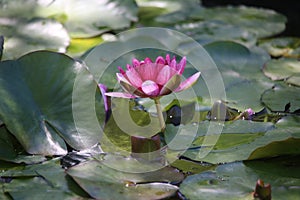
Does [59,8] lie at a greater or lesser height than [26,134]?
greater

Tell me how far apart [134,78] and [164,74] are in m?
0.07

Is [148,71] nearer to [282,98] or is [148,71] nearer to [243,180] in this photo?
[243,180]

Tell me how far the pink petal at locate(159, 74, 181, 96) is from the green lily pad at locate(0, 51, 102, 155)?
0.20 metres

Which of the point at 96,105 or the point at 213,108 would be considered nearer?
the point at 96,105

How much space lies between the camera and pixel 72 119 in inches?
51.0

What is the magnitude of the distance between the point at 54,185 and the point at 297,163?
1.73 ft

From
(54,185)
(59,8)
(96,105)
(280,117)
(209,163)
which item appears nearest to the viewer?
(54,185)

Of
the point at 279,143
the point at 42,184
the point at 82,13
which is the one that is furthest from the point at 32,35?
the point at 279,143

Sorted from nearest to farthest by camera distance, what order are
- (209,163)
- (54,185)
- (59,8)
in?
(54,185)
(209,163)
(59,8)

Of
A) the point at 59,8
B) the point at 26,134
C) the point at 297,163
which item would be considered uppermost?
the point at 59,8

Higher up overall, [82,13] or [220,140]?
[82,13]

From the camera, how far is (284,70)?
169 cm

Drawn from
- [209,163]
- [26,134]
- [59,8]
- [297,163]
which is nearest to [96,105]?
[26,134]

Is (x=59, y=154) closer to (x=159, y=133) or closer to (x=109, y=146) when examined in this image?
(x=109, y=146)
